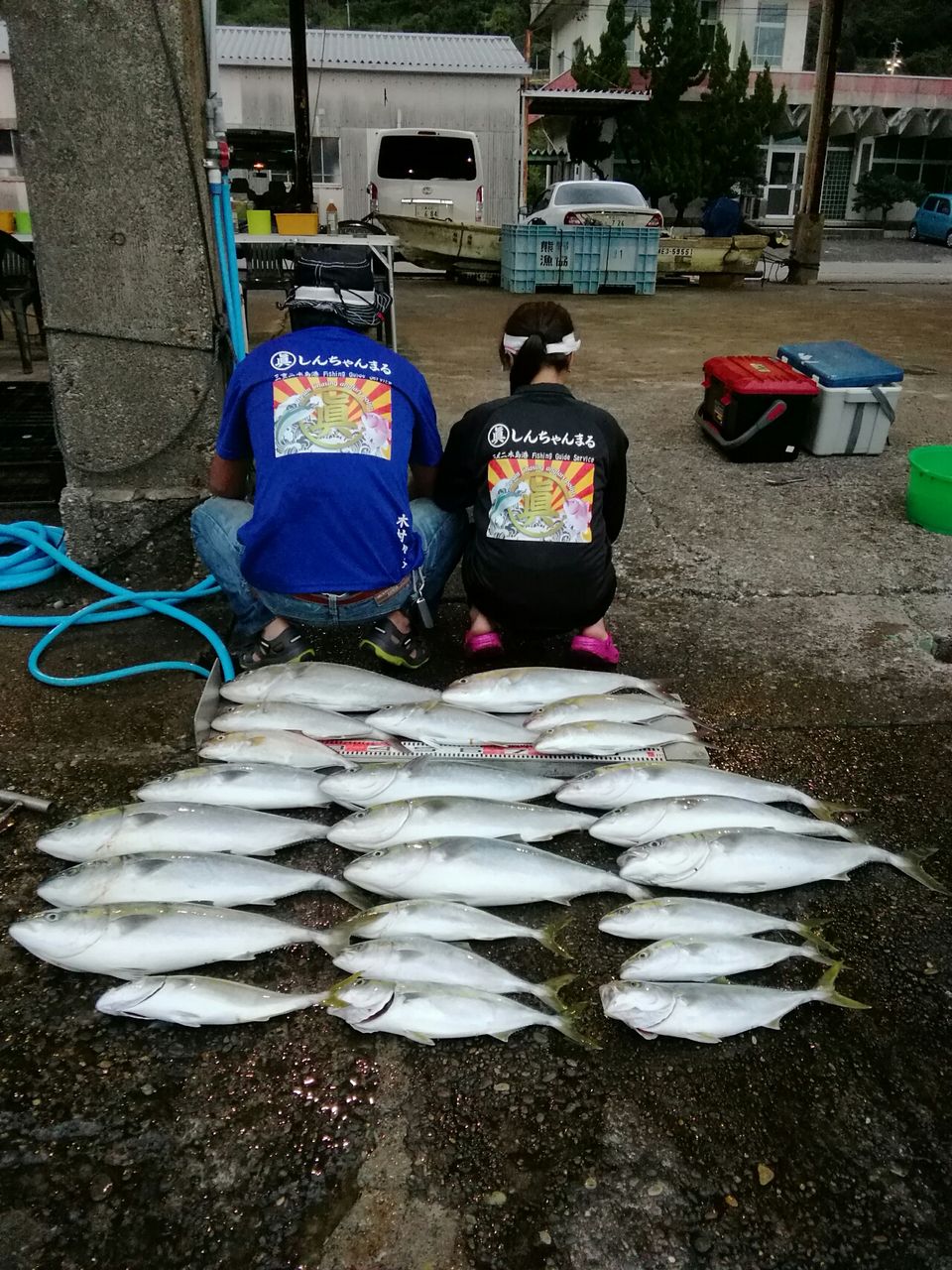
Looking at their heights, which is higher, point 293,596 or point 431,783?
point 293,596

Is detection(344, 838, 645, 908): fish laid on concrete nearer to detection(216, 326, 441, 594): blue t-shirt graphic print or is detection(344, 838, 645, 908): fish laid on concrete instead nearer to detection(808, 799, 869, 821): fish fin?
detection(808, 799, 869, 821): fish fin

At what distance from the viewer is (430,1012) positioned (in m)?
2.15

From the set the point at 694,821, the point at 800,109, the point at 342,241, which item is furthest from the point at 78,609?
the point at 800,109

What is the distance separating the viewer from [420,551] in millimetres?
3643

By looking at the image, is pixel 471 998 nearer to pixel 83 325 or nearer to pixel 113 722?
pixel 113 722

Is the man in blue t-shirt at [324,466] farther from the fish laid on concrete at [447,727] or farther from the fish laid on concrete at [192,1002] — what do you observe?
the fish laid on concrete at [192,1002]

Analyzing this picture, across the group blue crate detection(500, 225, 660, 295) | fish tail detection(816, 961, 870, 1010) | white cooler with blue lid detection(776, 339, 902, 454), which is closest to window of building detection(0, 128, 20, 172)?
blue crate detection(500, 225, 660, 295)

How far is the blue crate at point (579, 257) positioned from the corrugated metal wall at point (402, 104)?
7.99 m

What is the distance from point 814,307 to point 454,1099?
46.2 ft

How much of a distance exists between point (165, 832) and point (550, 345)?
2.14m

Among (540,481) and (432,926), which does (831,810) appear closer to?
(432,926)

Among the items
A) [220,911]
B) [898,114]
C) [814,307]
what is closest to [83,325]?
[220,911]

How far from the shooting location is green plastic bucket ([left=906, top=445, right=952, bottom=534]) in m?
5.06

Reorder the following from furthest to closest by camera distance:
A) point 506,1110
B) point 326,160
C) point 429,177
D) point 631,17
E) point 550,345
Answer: point 631,17
point 326,160
point 429,177
point 550,345
point 506,1110
